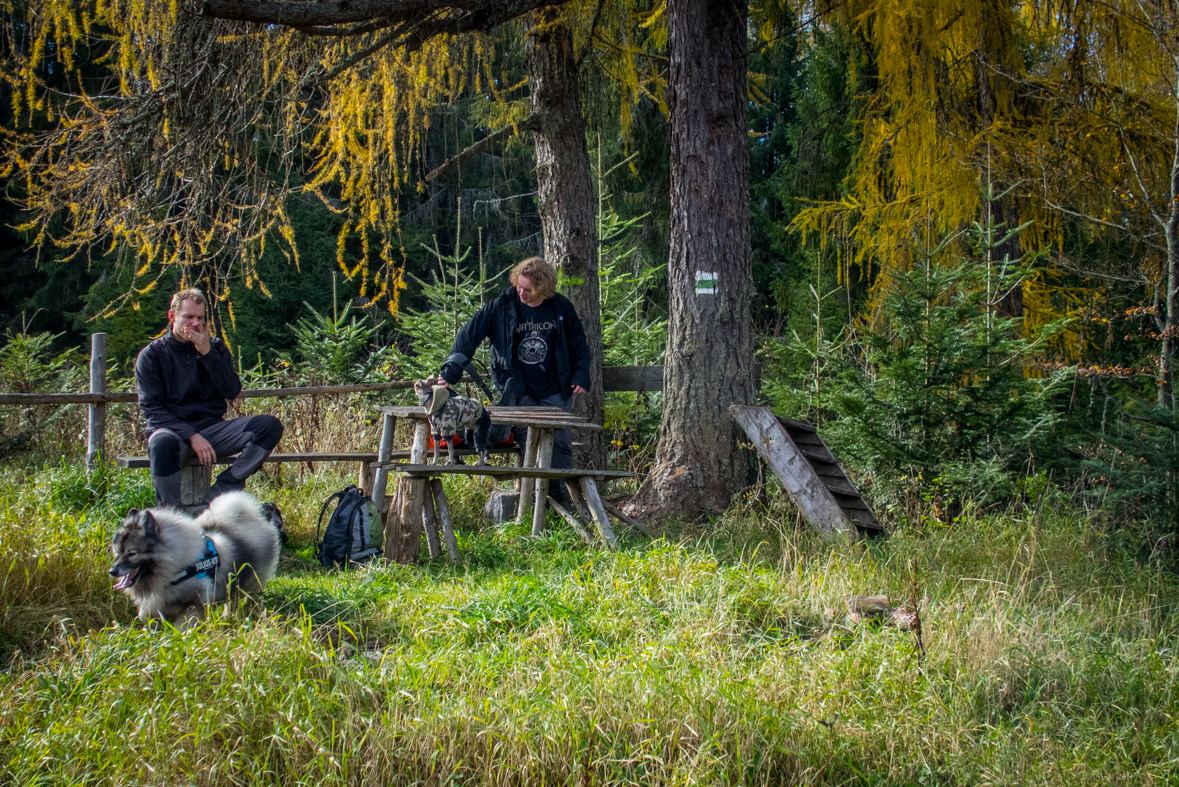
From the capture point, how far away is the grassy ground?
2.59 metres

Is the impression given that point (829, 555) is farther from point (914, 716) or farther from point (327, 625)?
point (327, 625)

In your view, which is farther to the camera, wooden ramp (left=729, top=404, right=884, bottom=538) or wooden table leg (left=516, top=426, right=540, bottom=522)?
wooden table leg (left=516, top=426, right=540, bottom=522)

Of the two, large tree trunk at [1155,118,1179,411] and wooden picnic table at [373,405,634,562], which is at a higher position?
large tree trunk at [1155,118,1179,411]

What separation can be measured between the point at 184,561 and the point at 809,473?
3.59 metres

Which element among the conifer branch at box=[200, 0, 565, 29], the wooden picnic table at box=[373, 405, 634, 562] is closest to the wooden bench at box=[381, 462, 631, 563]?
the wooden picnic table at box=[373, 405, 634, 562]

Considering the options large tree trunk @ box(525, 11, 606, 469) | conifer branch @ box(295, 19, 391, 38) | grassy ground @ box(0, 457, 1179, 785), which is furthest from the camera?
large tree trunk @ box(525, 11, 606, 469)

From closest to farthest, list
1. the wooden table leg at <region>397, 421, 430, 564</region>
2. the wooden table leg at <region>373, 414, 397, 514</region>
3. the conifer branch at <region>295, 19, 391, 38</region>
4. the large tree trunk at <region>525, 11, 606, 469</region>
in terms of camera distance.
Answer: the wooden table leg at <region>397, 421, 430, 564</region> < the conifer branch at <region>295, 19, 391, 38</region> < the wooden table leg at <region>373, 414, 397, 514</region> < the large tree trunk at <region>525, 11, 606, 469</region>

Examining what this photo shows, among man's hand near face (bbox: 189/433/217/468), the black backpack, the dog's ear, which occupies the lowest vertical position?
the black backpack

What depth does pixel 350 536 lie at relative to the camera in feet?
17.5

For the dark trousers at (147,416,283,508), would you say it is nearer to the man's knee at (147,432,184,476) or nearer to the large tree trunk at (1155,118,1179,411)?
the man's knee at (147,432,184,476)

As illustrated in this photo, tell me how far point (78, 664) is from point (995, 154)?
783 cm

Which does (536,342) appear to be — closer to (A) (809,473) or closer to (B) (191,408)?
(A) (809,473)

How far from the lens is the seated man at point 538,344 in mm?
6297

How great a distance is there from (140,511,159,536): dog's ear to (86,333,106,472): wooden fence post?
3661 millimetres
